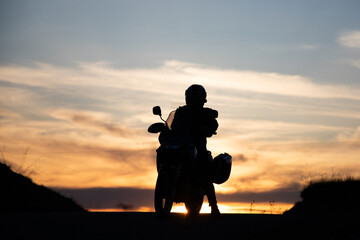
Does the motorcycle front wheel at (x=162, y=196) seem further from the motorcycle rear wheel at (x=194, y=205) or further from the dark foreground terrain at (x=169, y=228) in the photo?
the motorcycle rear wheel at (x=194, y=205)

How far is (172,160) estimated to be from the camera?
10.8 m

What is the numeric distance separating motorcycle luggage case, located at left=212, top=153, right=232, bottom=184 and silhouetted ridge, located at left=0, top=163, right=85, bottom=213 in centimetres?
683

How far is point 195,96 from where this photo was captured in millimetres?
11672

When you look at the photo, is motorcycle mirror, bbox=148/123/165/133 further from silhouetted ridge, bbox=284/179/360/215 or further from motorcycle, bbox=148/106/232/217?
silhouetted ridge, bbox=284/179/360/215

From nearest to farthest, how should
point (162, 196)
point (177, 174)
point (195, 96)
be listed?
point (177, 174)
point (162, 196)
point (195, 96)

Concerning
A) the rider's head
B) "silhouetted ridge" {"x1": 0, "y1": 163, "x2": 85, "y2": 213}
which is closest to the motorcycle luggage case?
the rider's head

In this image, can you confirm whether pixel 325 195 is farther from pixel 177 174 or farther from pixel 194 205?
pixel 177 174

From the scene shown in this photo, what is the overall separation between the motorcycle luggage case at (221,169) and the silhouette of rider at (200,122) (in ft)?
0.39

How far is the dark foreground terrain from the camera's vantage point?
26.9ft

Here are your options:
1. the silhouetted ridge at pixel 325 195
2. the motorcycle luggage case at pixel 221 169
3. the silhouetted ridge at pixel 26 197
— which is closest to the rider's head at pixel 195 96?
the motorcycle luggage case at pixel 221 169

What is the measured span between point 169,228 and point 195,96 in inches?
125

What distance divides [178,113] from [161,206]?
5.65 ft

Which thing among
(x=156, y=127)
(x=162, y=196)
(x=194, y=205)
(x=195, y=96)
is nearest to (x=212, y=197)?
(x=194, y=205)

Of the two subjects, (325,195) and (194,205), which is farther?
(325,195)
